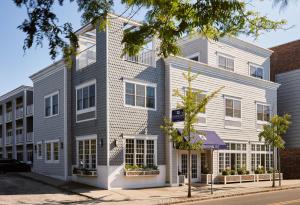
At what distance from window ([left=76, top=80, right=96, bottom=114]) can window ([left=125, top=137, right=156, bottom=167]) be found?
10.5 ft

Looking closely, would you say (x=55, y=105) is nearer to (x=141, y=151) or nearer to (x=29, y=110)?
(x=141, y=151)

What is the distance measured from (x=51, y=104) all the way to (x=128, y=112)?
716 cm

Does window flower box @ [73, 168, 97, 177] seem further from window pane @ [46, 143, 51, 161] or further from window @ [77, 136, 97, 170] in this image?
window pane @ [46, 143, 51, 161]

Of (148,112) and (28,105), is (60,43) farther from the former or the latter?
(28,105)

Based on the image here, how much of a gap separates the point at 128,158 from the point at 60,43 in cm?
1736

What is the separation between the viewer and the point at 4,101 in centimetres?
4809

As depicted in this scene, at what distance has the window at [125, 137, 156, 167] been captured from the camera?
25.0 m

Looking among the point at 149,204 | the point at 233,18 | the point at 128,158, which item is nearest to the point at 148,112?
the point at 128,158

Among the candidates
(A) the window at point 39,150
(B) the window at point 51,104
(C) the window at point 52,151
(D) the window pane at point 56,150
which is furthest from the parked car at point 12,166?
(D) the window pane at point 56,150

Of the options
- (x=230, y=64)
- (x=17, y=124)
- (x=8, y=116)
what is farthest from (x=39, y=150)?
(x=8, y=116)

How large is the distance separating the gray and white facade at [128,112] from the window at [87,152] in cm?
6

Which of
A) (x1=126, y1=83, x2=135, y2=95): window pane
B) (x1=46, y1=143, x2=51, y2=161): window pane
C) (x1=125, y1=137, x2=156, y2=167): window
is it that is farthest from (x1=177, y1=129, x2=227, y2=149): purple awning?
(x1=46, y1=143, x2=51, y2=161): window pane

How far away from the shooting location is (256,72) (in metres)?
36.4

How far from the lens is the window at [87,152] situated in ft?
82.7
